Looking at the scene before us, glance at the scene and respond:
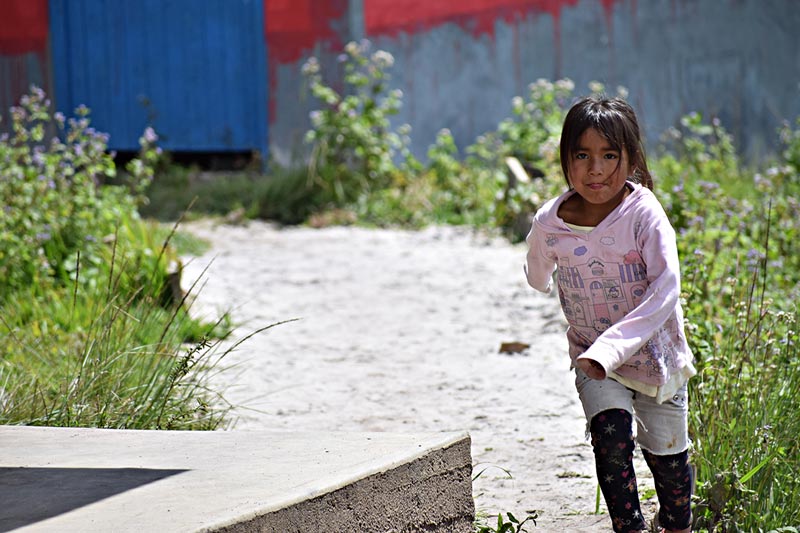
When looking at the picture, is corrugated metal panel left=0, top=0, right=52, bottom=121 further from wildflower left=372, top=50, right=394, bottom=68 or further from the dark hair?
the dark hair

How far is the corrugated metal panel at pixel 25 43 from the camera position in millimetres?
10484

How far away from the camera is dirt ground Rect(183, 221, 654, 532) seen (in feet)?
11.2

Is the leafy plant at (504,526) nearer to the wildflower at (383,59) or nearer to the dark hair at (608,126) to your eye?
the dark hair at (608,126)

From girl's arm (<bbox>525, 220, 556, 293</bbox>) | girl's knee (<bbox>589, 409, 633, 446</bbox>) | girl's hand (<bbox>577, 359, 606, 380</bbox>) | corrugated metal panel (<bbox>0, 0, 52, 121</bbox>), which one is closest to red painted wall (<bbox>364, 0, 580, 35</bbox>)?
corrugated metal panel (<bbox>0, 0, 52, 121</bbox>)

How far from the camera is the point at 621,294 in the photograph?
8.19ft

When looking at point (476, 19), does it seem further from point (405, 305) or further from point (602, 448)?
point (602, 448)

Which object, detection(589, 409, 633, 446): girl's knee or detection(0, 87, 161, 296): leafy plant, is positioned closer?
detection(589, 409, 633, 446): girl's knee

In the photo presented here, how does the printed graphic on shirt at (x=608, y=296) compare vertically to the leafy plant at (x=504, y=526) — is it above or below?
above

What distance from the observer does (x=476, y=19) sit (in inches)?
416

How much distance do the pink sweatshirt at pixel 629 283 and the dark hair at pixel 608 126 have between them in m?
0.09

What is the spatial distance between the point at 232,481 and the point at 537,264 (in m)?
0.93

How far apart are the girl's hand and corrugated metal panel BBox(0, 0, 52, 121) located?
929cm

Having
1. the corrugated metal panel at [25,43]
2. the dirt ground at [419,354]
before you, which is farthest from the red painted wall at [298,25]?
the dirt ground at [419,354]

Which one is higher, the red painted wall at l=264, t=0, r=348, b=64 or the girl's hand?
the red painted wall at l=264, t=0, r=348, b=64
